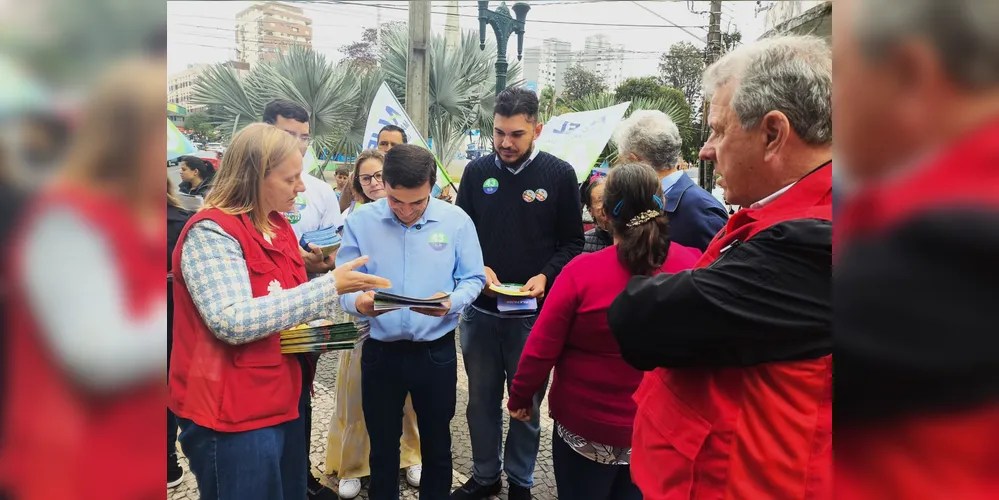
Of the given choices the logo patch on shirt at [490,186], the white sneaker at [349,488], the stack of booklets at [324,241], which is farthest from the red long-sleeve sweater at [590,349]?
the white sneaker at [349,488]

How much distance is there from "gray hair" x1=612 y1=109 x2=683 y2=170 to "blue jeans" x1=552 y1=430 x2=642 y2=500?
1.75 metres

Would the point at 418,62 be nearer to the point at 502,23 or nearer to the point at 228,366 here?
the point at 502,23

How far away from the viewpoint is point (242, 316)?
5.03 feet

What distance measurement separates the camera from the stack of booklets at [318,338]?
1.77 metres

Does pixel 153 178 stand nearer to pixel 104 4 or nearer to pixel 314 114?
pixel 104 4

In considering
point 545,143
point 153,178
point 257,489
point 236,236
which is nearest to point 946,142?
point 153,178

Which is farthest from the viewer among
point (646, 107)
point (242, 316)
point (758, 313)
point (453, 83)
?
point (453, 83)

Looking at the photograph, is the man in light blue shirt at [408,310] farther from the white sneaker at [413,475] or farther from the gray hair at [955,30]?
the gray hair at [955,30]

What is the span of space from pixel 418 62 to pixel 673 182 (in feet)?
16.1

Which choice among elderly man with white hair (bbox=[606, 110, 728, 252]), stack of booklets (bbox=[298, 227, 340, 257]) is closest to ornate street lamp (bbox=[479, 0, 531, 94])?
elderly man with white hair (bbox=[606, 110, 728, 252])

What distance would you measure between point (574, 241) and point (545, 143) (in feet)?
11.4

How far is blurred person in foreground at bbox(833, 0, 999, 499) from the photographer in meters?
0.32

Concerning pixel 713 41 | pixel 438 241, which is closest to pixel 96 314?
pixel 438 241

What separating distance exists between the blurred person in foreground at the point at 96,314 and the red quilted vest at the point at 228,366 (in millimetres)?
1164
